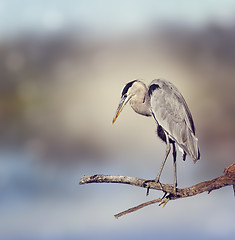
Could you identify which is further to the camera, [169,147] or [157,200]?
[169,147]

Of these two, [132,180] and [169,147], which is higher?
[169,147]

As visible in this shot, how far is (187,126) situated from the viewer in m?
3.21

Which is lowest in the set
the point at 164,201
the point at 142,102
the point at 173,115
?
the point at 164,201

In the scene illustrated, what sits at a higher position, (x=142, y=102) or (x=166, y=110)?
(x=142, y=102)

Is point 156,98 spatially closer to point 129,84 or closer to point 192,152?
point 129,84

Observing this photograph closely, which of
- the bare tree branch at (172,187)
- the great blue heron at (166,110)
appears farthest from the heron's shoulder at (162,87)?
the bare tree branch at (172,187)

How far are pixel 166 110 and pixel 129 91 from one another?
12.2 inches

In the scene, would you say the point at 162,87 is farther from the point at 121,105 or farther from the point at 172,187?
the point at 172,187

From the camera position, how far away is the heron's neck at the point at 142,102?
10.6 ft

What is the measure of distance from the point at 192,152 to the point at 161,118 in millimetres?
332

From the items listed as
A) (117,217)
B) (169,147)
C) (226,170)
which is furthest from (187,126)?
(117,217)

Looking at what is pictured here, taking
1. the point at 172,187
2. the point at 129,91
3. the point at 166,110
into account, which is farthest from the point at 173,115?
Result: the point at 172,187

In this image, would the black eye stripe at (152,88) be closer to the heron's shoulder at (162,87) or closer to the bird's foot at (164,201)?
the heron's shoulder at (162,87)

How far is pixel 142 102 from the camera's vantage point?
10.6 ft
